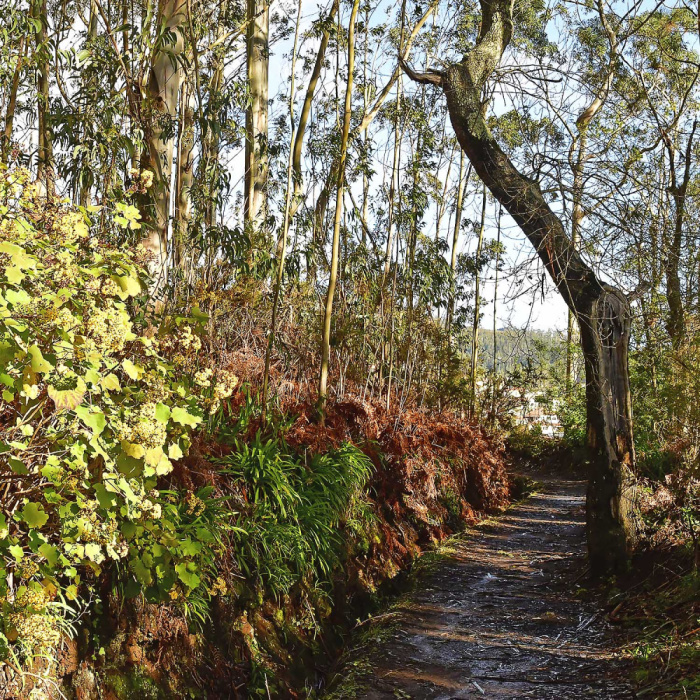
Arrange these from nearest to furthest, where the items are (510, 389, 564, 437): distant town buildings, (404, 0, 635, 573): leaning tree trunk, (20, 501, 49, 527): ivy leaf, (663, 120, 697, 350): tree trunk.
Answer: (20, 501, 49, 527): ivy leaf
(663, 120, 697, 350): tree trunk
(404, 0, 635, 573): leaning tree trunk
(510, 389, 564, 437): distant town buildings

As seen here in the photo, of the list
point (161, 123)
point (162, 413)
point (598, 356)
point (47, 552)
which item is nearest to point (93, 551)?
point (47, 552)

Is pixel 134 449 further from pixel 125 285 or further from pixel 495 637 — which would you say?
pixel 495 637

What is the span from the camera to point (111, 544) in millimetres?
2467

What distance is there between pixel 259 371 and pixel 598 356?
3.07 metres

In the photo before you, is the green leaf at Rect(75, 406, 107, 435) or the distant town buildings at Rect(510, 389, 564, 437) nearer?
the green leaf at Rect(75, 406, 107, 435)

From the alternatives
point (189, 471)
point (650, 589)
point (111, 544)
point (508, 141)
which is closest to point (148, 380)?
point (111, 544)

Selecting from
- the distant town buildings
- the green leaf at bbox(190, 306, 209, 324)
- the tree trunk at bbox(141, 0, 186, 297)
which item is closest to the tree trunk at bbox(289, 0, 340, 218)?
the tree trunk at bbox(141, 0, 186, 297)

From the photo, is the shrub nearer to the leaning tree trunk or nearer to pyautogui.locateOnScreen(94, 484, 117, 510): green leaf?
pyautogui.locateOnScreen(94, 484, 117, 510): green leaf

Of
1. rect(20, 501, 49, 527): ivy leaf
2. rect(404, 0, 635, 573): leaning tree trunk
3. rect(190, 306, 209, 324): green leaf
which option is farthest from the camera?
rect(404, 0, 635, 573): leaning tree trunk

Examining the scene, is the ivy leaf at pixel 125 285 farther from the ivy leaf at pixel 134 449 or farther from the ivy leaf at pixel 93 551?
the ivy leaf at pixel 93 551

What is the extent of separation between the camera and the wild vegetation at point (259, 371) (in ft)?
8.22

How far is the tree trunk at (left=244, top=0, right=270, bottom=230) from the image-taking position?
989cm

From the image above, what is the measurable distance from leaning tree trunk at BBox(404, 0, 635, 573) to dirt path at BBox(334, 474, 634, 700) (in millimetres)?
640

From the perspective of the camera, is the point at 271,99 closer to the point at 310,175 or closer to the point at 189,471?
the point at 310,175
